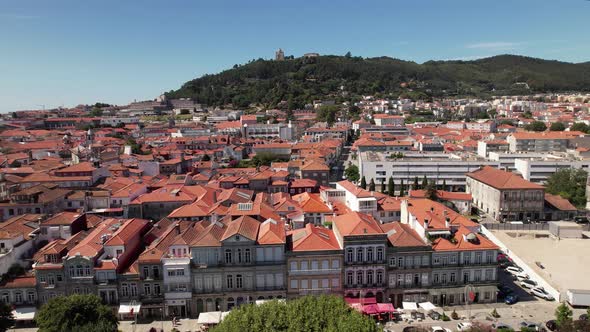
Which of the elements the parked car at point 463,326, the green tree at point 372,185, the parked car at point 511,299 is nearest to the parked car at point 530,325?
the parked car at point 511,299

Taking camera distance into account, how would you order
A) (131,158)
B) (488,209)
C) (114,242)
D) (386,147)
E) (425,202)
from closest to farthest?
1. (114,242)
2. (425,202)
3. (488,209)
4. (131,158)
5. (386,147)

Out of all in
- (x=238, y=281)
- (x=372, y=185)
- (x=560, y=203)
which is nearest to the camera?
(x=238, y=281)

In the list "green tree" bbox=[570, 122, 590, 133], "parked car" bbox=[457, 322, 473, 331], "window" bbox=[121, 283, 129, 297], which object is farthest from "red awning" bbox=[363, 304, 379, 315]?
"green tree" bbox=[570, 122, 590, 133]

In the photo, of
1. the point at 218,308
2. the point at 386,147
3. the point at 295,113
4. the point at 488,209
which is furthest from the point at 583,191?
the point at 295,113

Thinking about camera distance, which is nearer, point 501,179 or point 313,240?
point 313,240

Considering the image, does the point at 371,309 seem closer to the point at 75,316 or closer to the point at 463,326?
the point at 463,326

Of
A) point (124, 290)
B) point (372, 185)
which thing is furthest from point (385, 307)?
point (372, 185)

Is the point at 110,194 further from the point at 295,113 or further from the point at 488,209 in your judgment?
the point at 295,113
